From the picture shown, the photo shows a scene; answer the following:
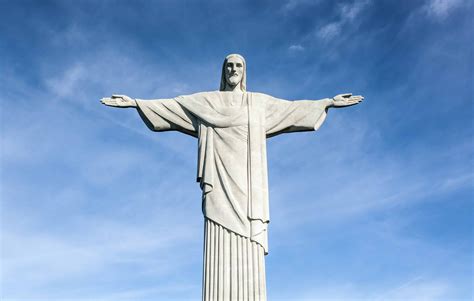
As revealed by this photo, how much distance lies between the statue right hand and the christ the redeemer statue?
0.02m

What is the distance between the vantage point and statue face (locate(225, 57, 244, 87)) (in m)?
15.2

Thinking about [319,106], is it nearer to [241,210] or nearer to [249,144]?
[249,144]

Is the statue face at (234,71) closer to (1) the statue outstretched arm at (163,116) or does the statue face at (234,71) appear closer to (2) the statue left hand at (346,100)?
(1) the statue outstretched arm at (163,116)

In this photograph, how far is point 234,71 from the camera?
49.8ft

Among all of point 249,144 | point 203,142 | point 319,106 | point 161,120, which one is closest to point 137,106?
point 161,120

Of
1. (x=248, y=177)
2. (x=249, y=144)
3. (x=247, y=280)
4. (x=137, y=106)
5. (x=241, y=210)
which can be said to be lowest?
(x=247, y=280)

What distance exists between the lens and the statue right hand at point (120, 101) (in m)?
14.6

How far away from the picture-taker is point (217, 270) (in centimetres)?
1295

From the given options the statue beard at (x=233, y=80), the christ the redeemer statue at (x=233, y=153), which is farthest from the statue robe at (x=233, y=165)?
the statue beard at (x=233, y=80)

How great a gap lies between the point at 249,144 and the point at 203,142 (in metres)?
1.15

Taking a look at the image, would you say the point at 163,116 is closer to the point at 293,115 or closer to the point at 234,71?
the point at 234,71

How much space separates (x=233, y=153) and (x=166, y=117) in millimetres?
2085

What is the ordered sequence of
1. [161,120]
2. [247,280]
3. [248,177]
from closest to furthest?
[247,280] < [248,177] < [161,120]

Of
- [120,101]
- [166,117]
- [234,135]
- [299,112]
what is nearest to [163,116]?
[166,117]
